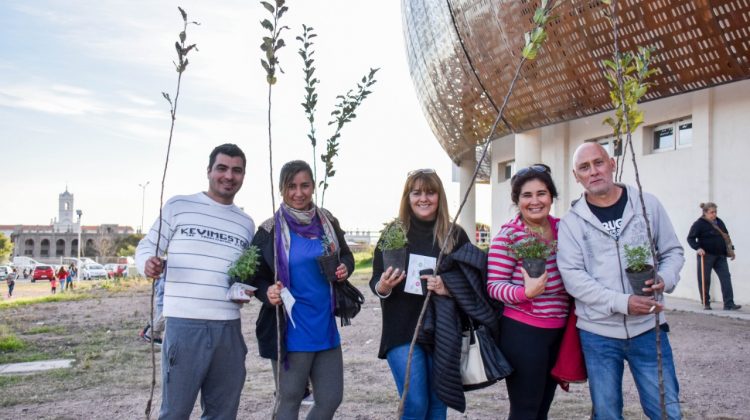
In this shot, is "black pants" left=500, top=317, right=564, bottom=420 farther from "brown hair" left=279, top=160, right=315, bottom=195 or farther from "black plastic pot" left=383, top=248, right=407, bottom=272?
"brown hair" left=279, top=160, right=315, bottom=195

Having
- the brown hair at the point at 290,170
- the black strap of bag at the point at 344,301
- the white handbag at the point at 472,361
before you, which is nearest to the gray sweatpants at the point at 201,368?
the black strap of bag at the point at 344,301

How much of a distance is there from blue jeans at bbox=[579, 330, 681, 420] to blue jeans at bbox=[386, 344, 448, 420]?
779 millimetres

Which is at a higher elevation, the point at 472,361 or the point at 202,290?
the point at 202,290

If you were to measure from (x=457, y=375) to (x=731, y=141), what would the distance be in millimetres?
10898

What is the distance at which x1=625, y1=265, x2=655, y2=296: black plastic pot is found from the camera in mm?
2465

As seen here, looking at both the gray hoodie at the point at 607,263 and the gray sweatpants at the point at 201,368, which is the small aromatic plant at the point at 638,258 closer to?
the gray hoodie at the point at 607,263

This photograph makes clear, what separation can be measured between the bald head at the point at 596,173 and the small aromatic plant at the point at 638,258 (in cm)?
37

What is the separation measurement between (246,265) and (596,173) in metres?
1.75

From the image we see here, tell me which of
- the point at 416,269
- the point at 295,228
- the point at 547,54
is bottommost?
the point at 416,269

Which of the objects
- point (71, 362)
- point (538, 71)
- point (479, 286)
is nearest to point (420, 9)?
point (538, 71)

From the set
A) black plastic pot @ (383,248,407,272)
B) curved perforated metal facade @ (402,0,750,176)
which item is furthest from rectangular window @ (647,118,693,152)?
black plastic pot @ (383,248,407,272)

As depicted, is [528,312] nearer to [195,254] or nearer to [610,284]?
[610,284]

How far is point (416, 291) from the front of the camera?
3021 mm

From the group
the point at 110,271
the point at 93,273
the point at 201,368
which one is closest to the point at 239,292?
the point at 201,368
